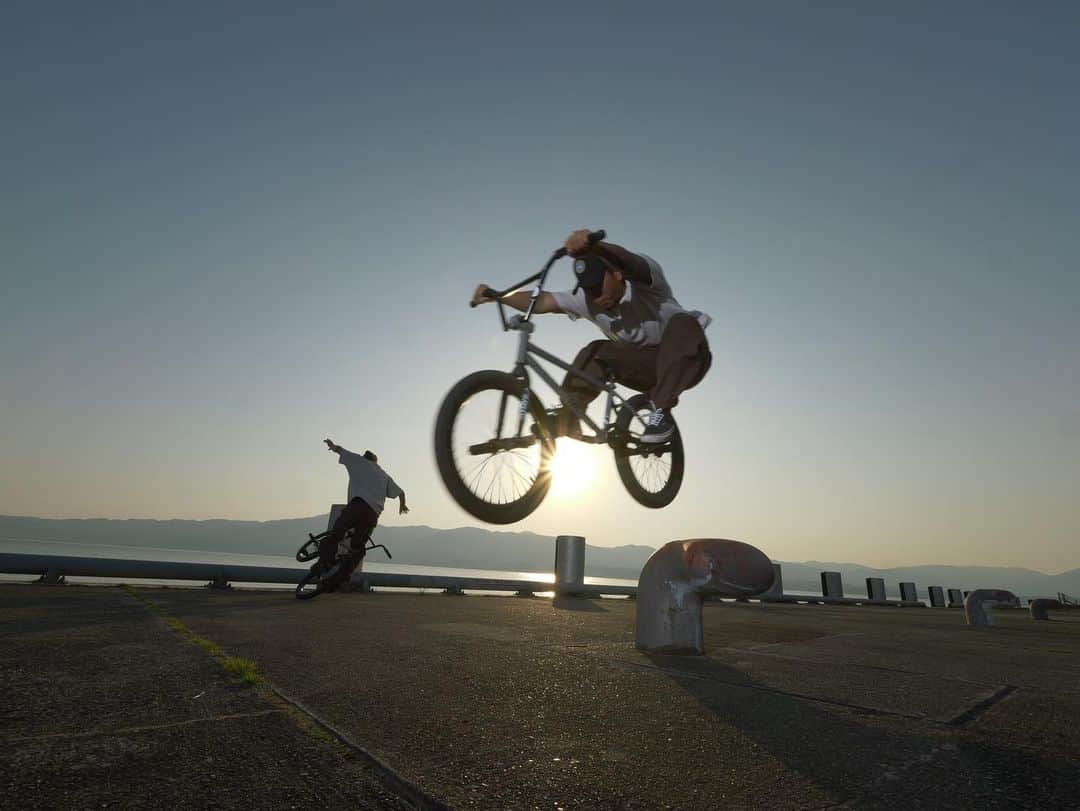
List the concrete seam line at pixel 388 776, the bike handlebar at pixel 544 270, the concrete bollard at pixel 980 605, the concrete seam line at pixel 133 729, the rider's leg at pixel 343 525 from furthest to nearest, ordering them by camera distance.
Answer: the concrete bollard at pixel 980 605 → the rider's leg at pixel 343 525 → the bike handlebar at pixel 544 270 → the concrete seam line at pixel 133 729 → the concrete seam line at pixel 388 776

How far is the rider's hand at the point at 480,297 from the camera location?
4.82 m

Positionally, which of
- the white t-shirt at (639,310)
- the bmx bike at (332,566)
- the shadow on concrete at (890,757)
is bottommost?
the shadow on concrete at (890,757)

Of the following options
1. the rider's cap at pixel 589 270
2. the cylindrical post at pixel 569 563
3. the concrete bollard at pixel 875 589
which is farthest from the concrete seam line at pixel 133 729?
the concrete bollard at pixel 875 589

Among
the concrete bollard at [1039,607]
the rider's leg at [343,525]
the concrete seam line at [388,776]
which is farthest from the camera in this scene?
the concrete bollard at [1039,607]

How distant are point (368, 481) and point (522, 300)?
655cm

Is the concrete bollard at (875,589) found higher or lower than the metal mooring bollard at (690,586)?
lower

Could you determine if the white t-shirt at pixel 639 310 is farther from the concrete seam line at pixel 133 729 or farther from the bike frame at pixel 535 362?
the concrete seam line at pixel 133 729

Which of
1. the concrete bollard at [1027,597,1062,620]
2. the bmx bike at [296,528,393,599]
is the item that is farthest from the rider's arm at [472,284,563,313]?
the concrete bollard at [1027,597,1062,620]

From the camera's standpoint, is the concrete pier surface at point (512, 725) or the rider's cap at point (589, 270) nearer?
the concrete pier surface at point (512, 725)

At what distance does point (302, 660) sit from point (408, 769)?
2.24 m

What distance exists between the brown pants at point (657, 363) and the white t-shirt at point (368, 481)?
19.3ft

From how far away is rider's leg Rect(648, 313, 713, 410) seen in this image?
4691 millimetres

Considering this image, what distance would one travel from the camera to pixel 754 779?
7.56 ft

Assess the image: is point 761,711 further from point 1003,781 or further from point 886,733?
point 1003,781
